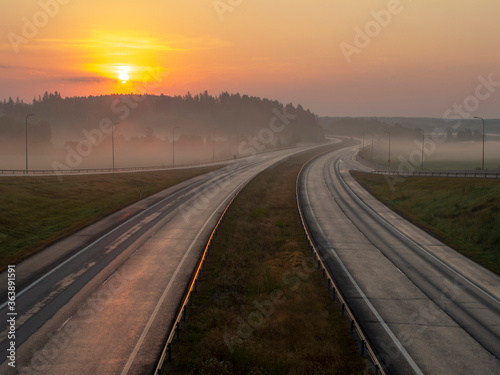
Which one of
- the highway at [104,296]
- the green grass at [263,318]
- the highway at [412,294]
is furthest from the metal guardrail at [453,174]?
the highway at [104,296]

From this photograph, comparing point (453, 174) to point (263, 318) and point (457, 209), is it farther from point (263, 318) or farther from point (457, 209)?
point (263, 318)

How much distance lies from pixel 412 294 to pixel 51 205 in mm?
38988

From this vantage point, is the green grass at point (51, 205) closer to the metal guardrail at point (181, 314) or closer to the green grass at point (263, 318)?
the metal guardrail at point (181, 314)

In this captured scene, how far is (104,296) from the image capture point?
20922 millimetres

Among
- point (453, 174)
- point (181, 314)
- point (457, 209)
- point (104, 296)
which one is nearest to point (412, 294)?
point (181, 314)

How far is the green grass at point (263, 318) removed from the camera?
1503 centimetres

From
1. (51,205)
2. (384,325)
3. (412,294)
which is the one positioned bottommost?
(384,325)

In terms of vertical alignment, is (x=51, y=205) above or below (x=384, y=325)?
above

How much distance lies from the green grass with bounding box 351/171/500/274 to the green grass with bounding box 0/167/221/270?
104 feet

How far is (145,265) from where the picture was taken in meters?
26.0

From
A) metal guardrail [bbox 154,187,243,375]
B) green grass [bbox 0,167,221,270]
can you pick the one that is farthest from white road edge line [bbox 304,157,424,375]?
green grass [bbox 0,167,221,270]

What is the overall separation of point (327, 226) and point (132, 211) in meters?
20.6

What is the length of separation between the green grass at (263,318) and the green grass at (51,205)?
13.8m

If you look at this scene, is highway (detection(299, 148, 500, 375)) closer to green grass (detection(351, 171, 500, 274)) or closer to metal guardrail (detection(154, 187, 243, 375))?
green grass (detection(351, 171, 500, 274))
